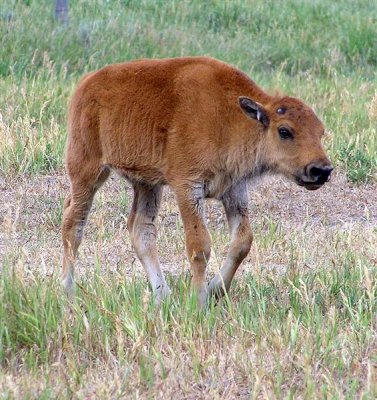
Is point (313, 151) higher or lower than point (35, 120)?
higher

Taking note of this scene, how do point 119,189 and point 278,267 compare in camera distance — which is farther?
point 119,189

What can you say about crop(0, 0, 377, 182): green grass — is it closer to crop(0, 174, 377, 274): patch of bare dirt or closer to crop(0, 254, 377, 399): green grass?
crop(0, 174, 377, 274): patch of bare dirt

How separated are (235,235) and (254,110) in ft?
2.58

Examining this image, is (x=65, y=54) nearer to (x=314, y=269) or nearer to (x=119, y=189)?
(x=119, y=189)

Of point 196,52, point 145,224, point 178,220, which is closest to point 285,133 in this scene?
point 145,224

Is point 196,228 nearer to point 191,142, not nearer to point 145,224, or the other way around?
point 191,142

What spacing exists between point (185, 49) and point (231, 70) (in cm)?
808

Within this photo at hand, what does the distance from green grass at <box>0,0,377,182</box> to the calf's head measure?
127 inches

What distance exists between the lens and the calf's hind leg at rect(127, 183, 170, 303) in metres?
7.26

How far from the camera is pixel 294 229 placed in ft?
27.3

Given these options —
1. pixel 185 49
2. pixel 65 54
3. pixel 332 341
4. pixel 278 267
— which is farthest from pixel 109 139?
pixel 185 49

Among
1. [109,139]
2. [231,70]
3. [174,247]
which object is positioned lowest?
[174,247]

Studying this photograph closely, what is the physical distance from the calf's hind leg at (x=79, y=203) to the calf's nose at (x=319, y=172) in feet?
4.78

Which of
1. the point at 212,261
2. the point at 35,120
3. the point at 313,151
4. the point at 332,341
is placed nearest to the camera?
the point at 332,341
